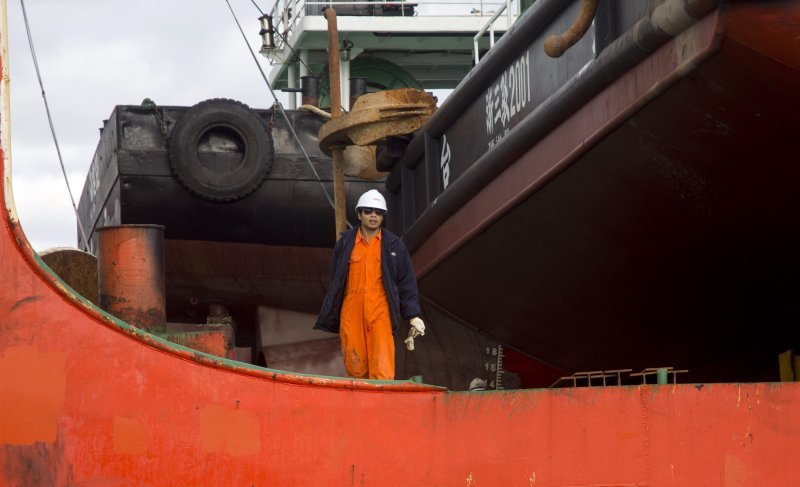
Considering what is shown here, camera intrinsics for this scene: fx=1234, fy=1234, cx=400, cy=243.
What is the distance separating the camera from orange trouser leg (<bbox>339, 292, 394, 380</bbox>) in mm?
4996

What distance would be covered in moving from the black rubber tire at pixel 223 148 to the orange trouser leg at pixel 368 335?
17.1 ft

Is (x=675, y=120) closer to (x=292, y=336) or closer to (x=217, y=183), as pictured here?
(x=217, y=183)

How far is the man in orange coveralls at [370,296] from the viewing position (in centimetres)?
500

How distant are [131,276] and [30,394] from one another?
113 inches

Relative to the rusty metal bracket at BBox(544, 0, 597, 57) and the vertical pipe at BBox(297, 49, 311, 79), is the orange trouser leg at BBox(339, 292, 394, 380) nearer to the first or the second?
the rusty metal bracket at BBox(544, 0, 597, 57)

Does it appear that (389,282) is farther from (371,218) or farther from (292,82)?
(292,82)

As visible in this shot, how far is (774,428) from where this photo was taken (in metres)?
3.66

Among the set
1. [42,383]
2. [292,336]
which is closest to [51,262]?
[42,383]

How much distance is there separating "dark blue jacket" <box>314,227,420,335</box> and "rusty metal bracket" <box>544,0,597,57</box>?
994 millimetres

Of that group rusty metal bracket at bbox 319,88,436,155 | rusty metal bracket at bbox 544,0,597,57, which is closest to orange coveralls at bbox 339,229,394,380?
rusty metal bracket at bbox 544,0,597,57

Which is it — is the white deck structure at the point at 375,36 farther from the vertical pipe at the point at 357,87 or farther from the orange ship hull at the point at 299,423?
the orange ship hull at the point at 299,423

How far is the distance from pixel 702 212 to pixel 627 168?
1.19 ft

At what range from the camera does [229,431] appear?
358 cm

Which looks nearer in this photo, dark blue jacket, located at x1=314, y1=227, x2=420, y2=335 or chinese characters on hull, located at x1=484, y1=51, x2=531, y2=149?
dark blue jacket, located at x1=314, y1=227, x2=420, y2=335
